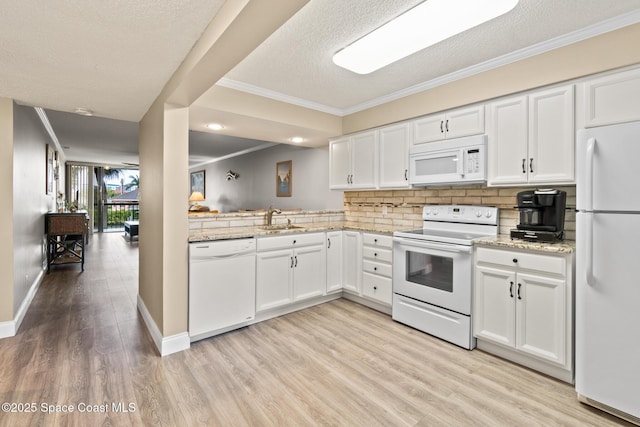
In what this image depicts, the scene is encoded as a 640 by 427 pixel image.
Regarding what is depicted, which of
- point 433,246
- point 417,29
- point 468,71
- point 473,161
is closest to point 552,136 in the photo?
point 473,161

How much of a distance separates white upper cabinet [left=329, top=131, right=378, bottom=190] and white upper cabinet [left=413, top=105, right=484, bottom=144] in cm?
59

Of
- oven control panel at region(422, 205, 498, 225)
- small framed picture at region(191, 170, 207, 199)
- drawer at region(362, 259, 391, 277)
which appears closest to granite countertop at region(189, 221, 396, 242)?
drawer at region(362, 259, 391, 277)

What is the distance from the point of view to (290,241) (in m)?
3.38

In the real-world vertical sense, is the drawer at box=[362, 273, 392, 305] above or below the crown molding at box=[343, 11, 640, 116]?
below

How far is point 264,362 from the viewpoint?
244cm

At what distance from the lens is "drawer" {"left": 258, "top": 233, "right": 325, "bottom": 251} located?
10.4 feet

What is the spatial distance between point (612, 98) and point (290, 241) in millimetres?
2811

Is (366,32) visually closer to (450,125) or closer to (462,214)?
(450,125)

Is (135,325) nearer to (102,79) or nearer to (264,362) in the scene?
(264,362)

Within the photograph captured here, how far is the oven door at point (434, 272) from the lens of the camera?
262 centimetres

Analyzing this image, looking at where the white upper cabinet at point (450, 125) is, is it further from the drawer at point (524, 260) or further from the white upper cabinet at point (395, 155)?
→ the drawer at point (524, 260)

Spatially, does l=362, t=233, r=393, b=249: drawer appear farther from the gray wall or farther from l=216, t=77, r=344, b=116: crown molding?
the gray wall

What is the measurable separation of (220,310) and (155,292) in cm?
61

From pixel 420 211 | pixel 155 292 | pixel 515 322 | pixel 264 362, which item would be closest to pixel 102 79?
pixel 155 292
